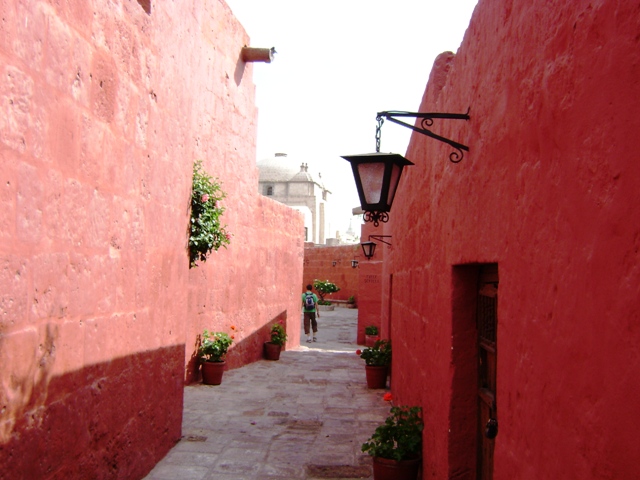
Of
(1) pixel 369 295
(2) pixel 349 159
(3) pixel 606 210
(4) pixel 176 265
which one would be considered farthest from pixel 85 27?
(1) pixel 369 295

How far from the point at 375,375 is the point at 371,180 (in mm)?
5318

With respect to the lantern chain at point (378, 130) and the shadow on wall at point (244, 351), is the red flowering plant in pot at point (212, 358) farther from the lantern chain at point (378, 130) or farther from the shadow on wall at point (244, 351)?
the lantern chain at point (378, 130)

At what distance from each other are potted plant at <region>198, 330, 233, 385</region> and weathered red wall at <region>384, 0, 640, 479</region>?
5.27 metres

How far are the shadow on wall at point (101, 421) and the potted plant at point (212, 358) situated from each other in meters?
2.75

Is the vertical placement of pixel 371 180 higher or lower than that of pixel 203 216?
lower

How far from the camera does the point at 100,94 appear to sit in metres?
3.82

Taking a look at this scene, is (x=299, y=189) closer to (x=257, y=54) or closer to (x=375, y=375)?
(x=257, y=54)

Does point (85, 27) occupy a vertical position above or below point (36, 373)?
above

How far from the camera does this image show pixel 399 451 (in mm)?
4562

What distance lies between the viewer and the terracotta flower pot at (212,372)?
336 inches

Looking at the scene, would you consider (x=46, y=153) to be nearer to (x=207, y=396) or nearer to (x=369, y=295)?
(x=207, y=396)

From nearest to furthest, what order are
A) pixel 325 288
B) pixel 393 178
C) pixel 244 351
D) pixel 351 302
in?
pixel 393 178, pixel 244 351, pixel 325 288, pixel 351 302

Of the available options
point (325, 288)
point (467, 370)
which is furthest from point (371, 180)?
point (325, 288)

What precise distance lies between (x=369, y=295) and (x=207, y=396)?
8332 mm
